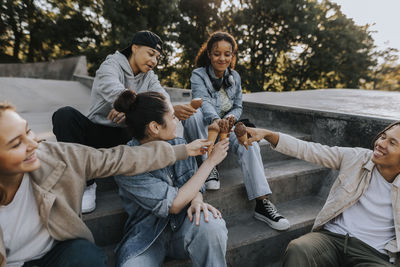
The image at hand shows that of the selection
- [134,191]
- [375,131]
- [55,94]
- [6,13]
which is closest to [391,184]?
[375,131]

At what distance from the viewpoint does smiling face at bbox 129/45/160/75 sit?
237 cm

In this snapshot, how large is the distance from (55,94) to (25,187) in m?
7.10

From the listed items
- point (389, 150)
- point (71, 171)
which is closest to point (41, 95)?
point (71, 171)

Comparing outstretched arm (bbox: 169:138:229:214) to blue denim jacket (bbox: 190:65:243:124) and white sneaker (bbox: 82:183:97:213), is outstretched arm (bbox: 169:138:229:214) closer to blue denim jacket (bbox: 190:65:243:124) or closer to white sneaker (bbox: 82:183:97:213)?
white sneaker (bbox: 82:183:97:213)

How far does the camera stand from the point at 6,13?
12156 millimetres

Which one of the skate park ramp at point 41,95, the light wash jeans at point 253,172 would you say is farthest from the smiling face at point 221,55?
the skate park ramp at point 41,95

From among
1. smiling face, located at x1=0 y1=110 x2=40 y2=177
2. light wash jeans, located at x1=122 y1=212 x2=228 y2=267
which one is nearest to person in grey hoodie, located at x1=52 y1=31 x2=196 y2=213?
light wash jeans, located at x1=122 y1=212 x2=228 y2=267

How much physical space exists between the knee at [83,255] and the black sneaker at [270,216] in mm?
1445

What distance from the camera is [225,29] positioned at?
1526 centimetres

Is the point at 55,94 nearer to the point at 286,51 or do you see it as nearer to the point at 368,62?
the point at 286,51

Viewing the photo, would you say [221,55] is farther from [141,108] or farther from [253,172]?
[141,108]

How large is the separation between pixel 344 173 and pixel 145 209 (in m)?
1.53

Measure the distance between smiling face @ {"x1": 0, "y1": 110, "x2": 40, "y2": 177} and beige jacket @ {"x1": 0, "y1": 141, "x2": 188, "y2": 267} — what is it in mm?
164

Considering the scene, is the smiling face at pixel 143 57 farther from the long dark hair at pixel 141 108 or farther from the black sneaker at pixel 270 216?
the black sneaker at pixel 270 216
